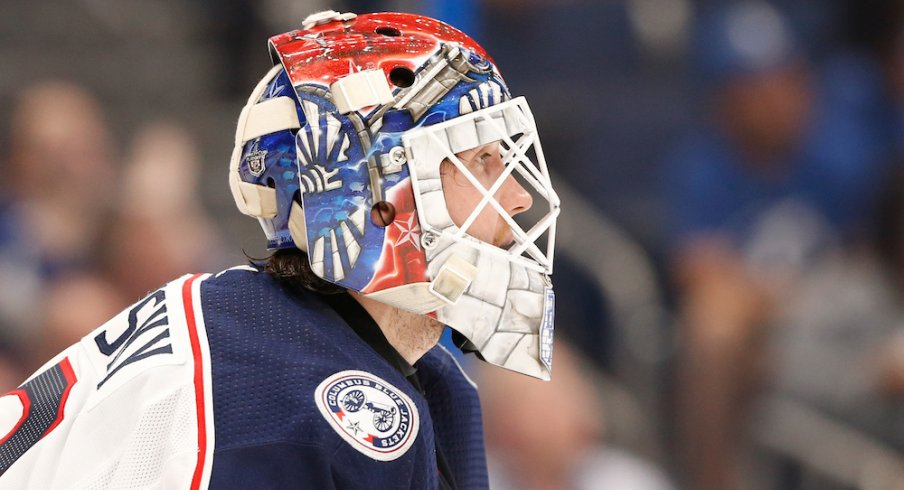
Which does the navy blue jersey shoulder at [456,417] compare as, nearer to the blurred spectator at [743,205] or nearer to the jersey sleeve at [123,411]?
the jersey sleeve at [123,411]

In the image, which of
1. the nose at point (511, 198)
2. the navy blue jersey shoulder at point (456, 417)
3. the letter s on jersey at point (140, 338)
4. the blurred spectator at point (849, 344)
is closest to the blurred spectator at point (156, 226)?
the navy blue jersey shoulder at point (456, 417)

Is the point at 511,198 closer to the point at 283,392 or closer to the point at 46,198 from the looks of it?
the point at 283,392

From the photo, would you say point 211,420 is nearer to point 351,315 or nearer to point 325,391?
point 325,391

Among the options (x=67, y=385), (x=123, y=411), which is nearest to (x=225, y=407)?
(x=123, y=411)

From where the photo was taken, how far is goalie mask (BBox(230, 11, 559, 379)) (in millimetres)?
1712

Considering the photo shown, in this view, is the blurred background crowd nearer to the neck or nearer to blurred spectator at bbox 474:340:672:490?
blurred spectator at bbox 474:340:672:490

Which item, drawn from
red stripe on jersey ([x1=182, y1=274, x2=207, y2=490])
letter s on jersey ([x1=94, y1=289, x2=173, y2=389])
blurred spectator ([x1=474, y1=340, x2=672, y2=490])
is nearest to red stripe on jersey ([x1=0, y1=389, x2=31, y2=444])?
letter s on jersey ([x1=94, y1=289, x2=173, y2=389])

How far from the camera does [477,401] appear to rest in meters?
2.09

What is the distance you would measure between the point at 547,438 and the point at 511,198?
1.70 meters

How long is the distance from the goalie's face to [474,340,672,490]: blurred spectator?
1516 millimetres

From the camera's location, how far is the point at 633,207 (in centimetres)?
450

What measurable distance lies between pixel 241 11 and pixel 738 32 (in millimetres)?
2051

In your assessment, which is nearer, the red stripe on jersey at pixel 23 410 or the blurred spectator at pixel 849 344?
the red stripe on jersey at pixel 23 410

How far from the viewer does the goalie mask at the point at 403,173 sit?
5.62 feet
